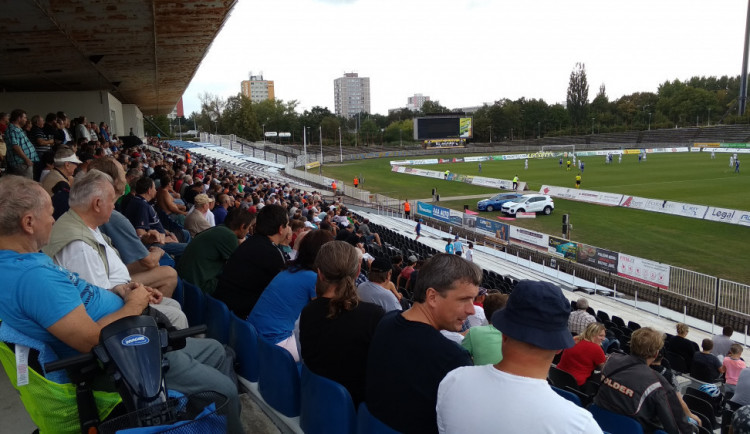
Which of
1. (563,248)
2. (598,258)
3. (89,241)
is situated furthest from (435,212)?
(89,241)

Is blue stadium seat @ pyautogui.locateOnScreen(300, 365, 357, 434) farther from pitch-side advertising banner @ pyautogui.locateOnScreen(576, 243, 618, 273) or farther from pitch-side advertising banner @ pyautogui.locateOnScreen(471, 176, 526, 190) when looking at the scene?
pitch-side advertising banner @ pyautogui.locateOnScreen(471, 176, 526, 190)

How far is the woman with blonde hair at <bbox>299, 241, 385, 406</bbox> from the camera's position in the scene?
9.89 ft

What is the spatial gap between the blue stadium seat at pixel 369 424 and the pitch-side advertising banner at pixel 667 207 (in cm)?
2963

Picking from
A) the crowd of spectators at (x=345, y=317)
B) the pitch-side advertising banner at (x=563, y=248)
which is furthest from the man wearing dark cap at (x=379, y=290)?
the pitch-side advertising banner at (x=563, y=248)

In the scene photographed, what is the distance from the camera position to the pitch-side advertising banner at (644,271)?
15359mm

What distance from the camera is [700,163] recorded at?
180 ft

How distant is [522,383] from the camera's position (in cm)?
194

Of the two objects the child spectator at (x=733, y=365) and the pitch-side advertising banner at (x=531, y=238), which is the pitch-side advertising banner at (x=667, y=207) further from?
the child spectator at (x=733, y=365)

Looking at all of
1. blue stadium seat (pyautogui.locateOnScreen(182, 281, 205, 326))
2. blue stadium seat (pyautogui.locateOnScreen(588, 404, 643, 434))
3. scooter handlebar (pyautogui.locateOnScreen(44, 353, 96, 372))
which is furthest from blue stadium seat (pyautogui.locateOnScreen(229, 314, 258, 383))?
blue stadium seat (pyautogui.locateOnScreen(588, 404, 643, 434))

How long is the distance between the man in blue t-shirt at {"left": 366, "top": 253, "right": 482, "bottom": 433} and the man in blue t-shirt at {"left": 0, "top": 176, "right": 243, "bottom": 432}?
0.92 m

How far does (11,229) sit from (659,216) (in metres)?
31.4

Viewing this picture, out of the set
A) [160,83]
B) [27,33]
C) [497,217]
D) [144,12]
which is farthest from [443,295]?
[497,217]

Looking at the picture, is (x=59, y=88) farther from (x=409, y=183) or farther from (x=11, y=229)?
(x=409, y=183)

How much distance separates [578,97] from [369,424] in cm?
13667
